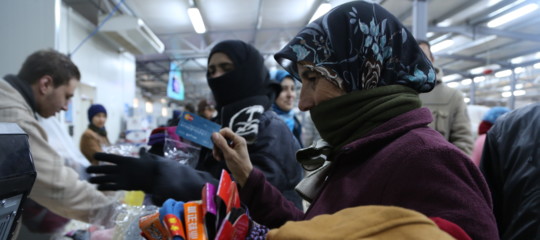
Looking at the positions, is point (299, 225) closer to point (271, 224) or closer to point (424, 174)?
point (424, 174)

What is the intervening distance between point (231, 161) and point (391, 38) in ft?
1.79

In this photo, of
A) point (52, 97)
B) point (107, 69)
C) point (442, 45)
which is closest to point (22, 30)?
point (52, 97)

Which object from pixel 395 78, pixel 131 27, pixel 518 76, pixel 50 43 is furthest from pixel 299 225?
pixel 518 76

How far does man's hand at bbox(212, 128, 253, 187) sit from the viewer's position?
2.85ft

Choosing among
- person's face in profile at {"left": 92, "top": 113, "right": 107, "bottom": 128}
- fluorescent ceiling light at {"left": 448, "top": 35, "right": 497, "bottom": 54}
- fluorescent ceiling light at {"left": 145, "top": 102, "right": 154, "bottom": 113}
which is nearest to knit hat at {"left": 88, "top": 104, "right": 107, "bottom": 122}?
person's face in profile at {"left": 92, "top": 113, "right": 107, "bottom": 128}

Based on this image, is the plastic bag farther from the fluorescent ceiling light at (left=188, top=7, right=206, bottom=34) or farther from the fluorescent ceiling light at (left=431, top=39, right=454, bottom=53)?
the fluorescent ceiling light at (left=431, top=39, right=454, bottom=53)

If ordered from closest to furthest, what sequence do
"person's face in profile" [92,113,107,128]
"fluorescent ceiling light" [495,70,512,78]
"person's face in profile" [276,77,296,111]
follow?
"person's face in profile" [276,77,296,111] → "person's face in profile" [92,113,107,128] → "fluorescent ceiling light" [495,70,512,78]

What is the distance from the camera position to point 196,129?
3.20 ft

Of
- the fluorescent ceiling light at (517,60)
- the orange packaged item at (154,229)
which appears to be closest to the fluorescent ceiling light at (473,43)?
the fluorescent ceiling light at (517,60)

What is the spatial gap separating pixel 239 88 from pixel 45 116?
34.3 inches

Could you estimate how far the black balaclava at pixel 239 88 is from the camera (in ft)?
3.87

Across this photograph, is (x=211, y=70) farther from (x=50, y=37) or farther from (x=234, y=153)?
(x=50, y=37)

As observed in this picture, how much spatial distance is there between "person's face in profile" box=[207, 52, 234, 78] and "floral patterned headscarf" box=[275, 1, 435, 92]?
65cm

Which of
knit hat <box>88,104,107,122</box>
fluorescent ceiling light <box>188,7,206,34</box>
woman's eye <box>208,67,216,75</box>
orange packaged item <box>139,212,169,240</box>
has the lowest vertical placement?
orange packaged item <box>139,212,169,240</box>
